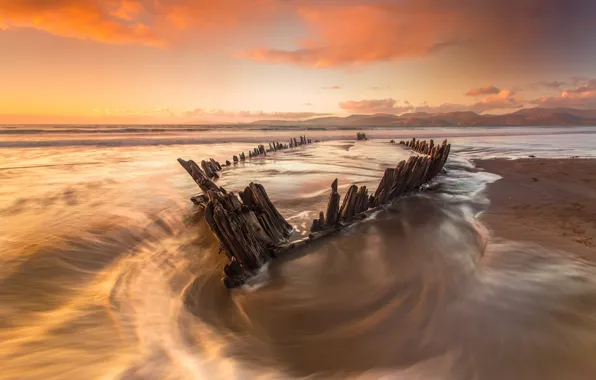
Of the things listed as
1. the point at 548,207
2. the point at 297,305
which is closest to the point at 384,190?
the point at 548,207

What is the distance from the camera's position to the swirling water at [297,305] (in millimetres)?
2873

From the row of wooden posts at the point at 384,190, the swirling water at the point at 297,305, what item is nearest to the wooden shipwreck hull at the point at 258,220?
the row of wooden posts at the point at 384,190

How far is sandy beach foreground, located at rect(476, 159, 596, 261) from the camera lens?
221 inches

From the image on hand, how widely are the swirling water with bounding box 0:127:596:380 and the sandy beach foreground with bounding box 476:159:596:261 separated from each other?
0.61 meters

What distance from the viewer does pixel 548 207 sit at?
7.57 m

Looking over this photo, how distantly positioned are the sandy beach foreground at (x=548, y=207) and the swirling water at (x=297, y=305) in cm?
61

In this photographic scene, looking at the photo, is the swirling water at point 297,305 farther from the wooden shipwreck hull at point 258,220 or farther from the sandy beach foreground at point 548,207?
the sandy beach foreground at point 548,207

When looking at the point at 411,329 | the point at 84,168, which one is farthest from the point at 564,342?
the point at 84,168

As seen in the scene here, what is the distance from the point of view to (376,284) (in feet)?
14.1

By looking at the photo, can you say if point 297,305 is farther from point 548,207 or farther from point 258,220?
point 548,207

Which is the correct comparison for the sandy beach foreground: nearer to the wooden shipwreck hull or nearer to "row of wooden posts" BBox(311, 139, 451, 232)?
"row of wooden posts" BBox(311, 139, 451, 232)

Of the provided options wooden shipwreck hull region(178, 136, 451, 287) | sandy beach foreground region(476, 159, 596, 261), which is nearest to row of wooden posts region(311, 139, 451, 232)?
wooden shipwreck hull region(178, 136, 451, 287)

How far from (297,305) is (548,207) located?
725cm

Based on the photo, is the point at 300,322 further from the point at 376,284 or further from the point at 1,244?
the point at 1,244
